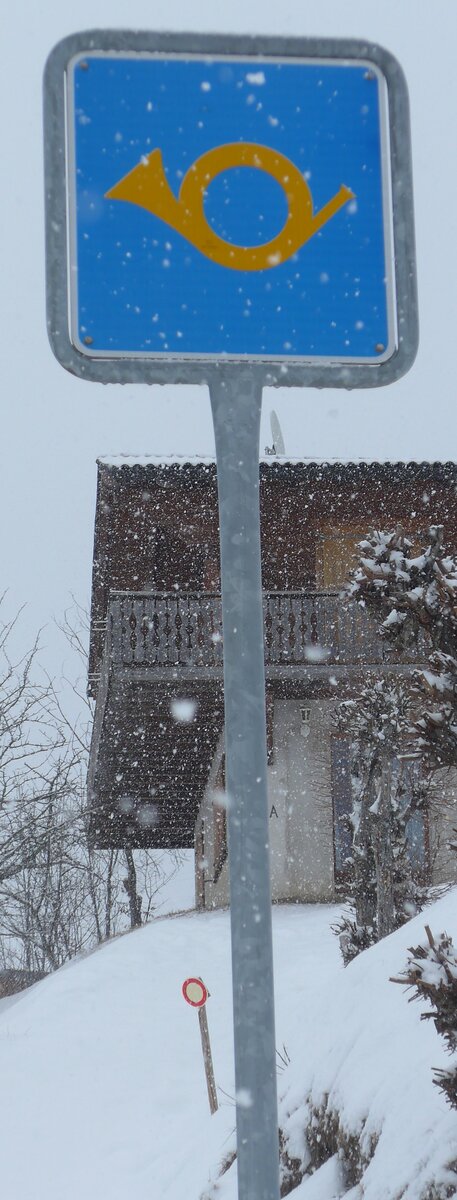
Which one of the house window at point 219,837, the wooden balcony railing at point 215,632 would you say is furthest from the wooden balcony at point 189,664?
the house window at point 219,837

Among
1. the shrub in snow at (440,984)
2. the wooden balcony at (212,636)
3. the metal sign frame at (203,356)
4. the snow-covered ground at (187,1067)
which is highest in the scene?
the wooden balcony at (212,636)

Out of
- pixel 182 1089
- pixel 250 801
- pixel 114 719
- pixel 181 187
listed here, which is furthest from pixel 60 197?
pixel 114 719

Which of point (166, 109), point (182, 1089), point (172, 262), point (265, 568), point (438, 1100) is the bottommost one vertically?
point (182, 1089)

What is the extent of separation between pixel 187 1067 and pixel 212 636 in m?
6.93

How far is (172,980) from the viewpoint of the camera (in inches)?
615

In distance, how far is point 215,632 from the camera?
17.9 metres

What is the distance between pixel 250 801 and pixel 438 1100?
3.14 meters

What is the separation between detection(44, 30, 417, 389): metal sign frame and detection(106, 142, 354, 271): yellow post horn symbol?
11cm

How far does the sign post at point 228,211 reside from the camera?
1826mm

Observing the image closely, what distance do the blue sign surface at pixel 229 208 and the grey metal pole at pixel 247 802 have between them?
0.18 meters

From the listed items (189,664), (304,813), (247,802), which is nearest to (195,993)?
(189,664)

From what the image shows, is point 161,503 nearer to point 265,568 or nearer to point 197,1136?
point 265,568

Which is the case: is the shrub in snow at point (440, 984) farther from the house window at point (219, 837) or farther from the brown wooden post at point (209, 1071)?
the house window at point (219, 837)

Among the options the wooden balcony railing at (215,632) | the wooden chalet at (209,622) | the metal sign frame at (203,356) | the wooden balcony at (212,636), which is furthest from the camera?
the wooden chalet at (209,622)
